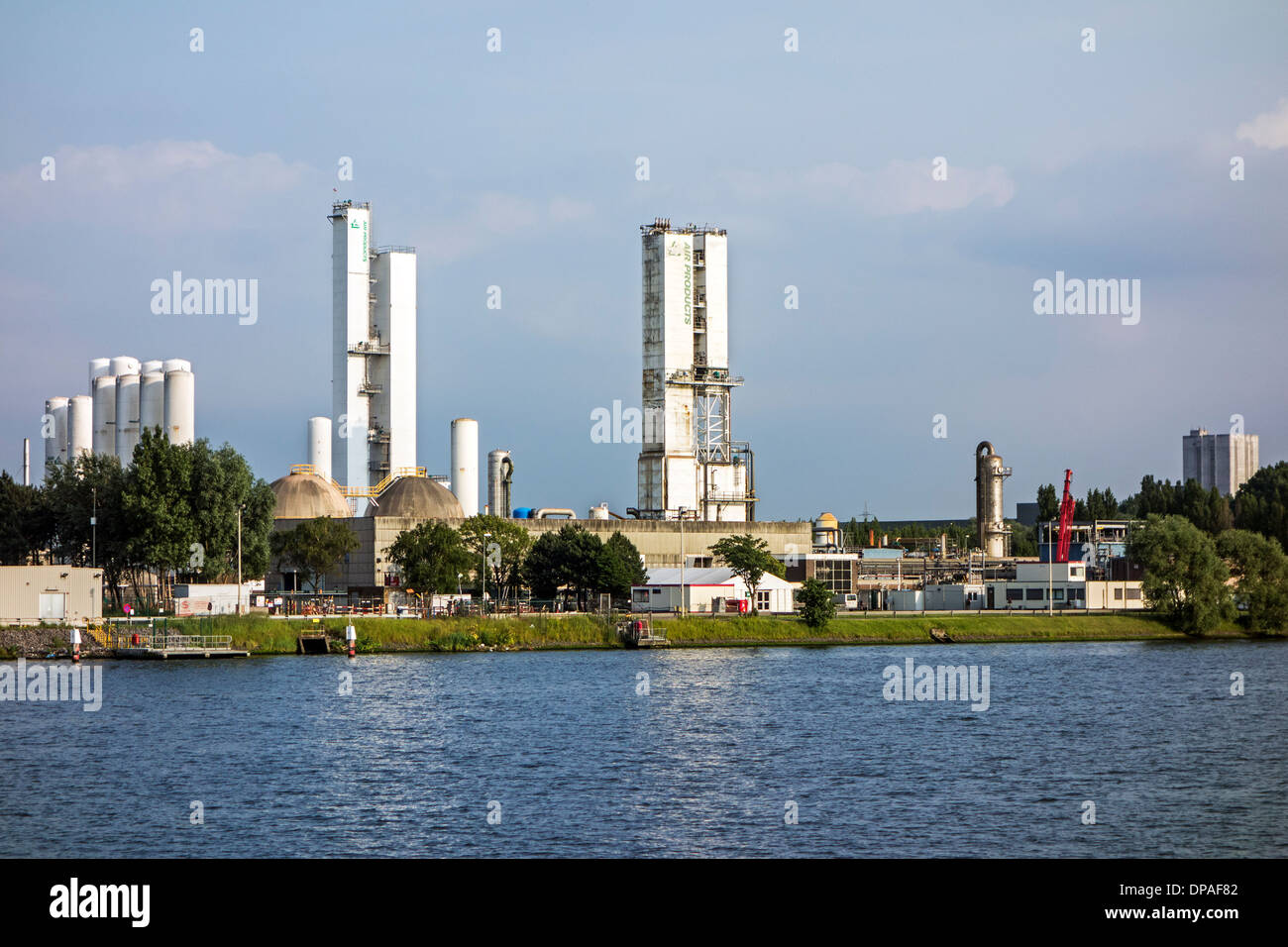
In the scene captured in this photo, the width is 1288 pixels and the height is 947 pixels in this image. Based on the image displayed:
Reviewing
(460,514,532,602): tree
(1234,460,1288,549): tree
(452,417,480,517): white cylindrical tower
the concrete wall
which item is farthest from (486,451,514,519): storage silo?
(1234,460,1288,549): tree

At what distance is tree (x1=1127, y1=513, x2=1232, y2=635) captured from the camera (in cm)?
10669

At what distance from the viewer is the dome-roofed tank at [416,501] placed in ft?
406

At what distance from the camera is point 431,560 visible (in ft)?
345

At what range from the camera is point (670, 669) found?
75.6 m

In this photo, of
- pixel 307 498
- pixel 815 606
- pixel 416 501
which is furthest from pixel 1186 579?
pixel 307 498

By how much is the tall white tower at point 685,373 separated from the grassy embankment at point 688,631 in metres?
33.3

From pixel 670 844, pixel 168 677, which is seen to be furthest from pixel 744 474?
pixel 670 844

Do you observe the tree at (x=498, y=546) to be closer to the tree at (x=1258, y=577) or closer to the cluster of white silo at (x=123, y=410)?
the cluster of white silo at (x=123, y=410)

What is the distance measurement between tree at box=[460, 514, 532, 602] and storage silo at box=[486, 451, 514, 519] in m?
24.3

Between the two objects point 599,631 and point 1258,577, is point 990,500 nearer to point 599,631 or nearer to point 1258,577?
point 1258,577

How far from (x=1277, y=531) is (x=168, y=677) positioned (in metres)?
124

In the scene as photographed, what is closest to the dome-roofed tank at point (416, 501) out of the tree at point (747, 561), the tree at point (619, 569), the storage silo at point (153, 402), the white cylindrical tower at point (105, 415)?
the tree at point (619, 569)

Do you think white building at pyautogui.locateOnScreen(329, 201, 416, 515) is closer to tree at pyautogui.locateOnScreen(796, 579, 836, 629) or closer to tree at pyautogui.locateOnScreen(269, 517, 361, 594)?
tree at pyautogui.locateOnScreen(269, 517, 361, 594)
